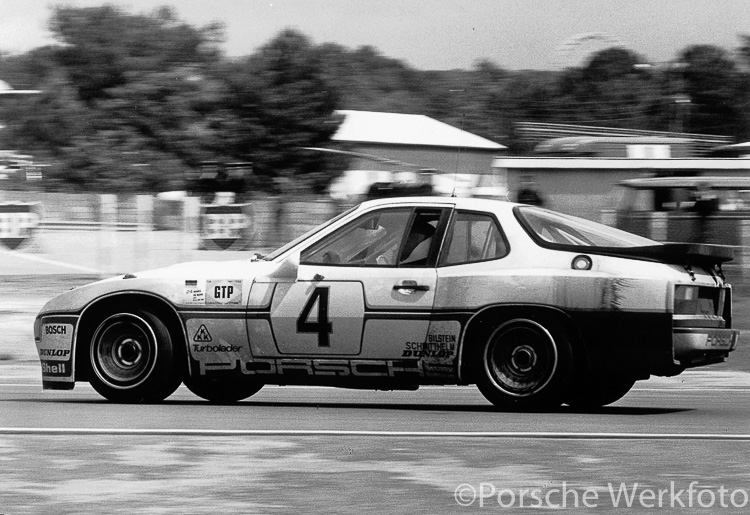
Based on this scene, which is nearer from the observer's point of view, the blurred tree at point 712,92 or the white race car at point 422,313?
the white race car at point 422,313

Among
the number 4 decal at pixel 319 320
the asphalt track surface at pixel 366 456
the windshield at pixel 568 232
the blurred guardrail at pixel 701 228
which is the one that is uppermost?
the blurred guardrail at pixel 701 228

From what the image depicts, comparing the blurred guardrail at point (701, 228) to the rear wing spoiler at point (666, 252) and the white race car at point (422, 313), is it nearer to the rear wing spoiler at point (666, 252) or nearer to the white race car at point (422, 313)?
the white race car at point (422, 313)

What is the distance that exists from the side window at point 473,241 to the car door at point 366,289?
8 cm

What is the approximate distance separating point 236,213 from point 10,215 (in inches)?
138

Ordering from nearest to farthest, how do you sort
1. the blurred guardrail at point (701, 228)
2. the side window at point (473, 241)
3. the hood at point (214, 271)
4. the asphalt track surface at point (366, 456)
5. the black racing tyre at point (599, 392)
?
the asphalt track surface at point (366, 456) < the side window at point (473, 241) < the hood at point (214, 271) < the black racing tyre at point (599, 392) < the blurred guardrail at point (701, 228)

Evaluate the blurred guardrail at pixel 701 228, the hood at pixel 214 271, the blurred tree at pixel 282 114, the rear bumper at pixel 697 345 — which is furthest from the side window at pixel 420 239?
the blurred tree at pixel 282 114

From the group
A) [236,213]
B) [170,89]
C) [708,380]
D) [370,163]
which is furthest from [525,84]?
[708,380]

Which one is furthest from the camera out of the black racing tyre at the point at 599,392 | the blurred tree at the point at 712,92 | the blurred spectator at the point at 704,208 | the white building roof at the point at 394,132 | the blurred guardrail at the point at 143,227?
the blurred tree at the point at 712,92

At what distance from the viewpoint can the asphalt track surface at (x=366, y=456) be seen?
5.23 metres

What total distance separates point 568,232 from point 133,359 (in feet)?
9.51

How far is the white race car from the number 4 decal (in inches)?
0.4

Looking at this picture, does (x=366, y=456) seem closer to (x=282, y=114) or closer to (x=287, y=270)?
(x=287, y=270)

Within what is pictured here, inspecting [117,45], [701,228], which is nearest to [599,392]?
[701,228]

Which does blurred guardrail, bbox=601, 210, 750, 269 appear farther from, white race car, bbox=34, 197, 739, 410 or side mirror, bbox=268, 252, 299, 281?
side mirror, bbox=268, 252, 299, 281
